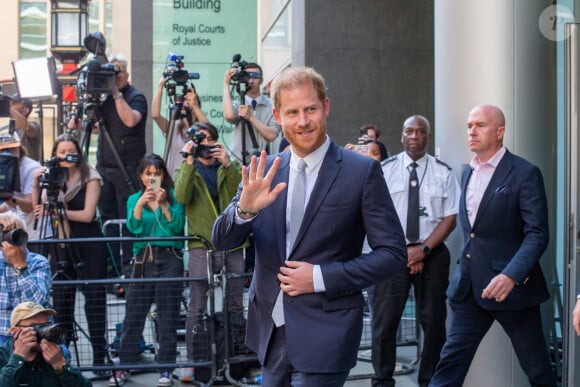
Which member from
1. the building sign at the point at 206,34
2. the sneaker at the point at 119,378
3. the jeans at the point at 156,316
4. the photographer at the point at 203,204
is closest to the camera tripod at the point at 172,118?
the photographer at the point at 203,204

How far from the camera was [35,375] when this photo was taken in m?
6.29

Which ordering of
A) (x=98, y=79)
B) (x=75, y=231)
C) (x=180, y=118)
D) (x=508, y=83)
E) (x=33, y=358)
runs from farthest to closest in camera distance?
(x=180, y=118) < (x=98, y=79) < (x=75, y=231) < (x=508, y=83) < (x=33, y=358)

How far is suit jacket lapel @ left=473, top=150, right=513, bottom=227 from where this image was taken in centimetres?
616

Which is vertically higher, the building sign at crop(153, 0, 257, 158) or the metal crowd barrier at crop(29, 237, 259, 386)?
the building sign at crop(153, 0, 257, 158)

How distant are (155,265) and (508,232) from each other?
11.0 feet

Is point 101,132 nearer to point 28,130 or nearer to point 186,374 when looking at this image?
point 28,130

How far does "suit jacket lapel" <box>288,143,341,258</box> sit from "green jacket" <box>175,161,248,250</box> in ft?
13.2

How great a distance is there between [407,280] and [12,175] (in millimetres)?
3464

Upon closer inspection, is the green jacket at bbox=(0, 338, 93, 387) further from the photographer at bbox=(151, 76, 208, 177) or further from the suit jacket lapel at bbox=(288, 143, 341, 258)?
the photographer at bbox=(151, 76, 208, 177)

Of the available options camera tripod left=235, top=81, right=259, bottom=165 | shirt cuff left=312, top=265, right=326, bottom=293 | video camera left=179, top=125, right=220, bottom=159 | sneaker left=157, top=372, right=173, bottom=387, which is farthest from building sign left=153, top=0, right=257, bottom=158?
shirt cuff left=312, top=265, right=326, bottom=293

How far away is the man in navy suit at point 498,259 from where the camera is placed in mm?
5969

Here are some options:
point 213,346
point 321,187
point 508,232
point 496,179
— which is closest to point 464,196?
point 496,179

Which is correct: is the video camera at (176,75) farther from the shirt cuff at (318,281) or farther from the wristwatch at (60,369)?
the shirt cuff at (318,281)

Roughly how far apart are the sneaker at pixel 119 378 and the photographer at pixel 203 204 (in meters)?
0.66
